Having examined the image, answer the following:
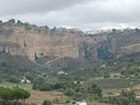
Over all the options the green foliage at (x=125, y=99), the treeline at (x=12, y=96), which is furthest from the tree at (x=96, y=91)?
the treeline at (x=12, y=96)

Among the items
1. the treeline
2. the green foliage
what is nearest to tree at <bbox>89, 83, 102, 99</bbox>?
the green foliage

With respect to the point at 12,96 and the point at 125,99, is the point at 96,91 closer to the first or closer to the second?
the point at 125,99

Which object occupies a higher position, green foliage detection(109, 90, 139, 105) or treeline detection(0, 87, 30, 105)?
treeline detection(0, 87, 30, 105)

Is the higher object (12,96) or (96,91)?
(12,96)

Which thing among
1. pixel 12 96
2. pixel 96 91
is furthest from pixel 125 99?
pixel 12 96

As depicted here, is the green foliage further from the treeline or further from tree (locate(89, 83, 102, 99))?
the treeline

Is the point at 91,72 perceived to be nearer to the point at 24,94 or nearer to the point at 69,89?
the point at 69,89

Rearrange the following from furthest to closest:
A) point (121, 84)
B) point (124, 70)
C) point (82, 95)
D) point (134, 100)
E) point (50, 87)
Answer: point (124, 70) < point (121, 84) < point (50, 87) < point (82, 95) < point (134, 100)

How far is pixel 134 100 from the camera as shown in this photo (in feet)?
344

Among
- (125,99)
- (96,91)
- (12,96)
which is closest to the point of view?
(12,96)

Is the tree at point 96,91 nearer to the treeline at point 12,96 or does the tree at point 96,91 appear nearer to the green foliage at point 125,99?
the green foliage at point 125,99

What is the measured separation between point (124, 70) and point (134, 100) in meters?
59.1

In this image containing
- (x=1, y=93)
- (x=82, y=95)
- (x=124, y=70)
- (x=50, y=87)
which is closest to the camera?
(x=1, y=93)

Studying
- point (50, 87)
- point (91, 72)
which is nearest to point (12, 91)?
point (50, 87)
